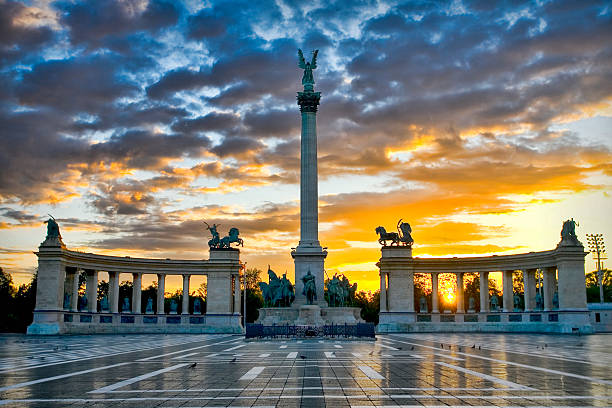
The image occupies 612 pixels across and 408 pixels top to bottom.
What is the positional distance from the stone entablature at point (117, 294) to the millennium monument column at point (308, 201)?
14.3 metres

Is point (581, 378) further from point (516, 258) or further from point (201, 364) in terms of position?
point (516, 258)

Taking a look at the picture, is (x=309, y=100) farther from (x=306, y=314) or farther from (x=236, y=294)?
(x=236, y=294)

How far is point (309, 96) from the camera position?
80125 millimetres

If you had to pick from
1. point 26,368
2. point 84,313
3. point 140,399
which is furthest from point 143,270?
point 140,399

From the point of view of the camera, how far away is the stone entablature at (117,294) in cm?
7019

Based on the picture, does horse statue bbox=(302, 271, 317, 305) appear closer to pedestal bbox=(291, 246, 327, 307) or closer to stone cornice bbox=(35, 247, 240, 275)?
pedestal bbox=(291, 246, 327, 307)

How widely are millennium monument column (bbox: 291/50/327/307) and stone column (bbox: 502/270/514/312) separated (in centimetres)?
2489

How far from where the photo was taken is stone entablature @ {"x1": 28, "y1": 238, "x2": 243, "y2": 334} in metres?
70.2

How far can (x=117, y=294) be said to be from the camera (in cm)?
8031

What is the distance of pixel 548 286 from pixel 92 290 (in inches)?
2300

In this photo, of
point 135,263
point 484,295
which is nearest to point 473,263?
point 484,295

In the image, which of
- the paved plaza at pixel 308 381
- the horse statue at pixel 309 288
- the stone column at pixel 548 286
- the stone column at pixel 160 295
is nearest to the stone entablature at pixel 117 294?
the stone column at pixel 160 295

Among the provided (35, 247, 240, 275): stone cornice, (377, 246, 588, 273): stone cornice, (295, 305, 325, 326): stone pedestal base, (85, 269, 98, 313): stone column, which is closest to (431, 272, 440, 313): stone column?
(377, 246, 588, 273): stone cornice

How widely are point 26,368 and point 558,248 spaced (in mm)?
62814
